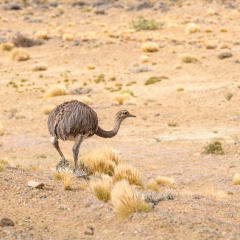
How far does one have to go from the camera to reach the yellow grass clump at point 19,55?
118 feet

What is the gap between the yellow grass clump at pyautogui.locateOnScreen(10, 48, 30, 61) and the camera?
35.9 meters

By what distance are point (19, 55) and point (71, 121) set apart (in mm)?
26716

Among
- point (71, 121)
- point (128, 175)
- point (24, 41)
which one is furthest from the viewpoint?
point (24, 41)

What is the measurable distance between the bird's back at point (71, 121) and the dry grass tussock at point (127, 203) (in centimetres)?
308

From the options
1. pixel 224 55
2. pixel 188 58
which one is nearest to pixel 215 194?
pixel 188 58

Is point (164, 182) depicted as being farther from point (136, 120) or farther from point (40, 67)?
point (40, 67)

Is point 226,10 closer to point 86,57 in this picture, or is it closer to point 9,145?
point 86,57

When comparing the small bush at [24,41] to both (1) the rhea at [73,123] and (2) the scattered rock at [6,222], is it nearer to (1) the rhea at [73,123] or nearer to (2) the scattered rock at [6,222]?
(1) the rhea at [73,123]

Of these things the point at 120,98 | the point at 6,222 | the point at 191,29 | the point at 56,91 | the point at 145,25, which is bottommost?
the point at 145,25

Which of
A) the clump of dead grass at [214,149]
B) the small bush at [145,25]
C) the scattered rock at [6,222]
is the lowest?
the small bush at [145,25]

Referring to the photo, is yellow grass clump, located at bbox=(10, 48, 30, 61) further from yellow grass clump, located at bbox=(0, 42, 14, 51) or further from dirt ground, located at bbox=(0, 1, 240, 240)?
yellow grass clump, located at bbox=(0, 42, 14, 51)

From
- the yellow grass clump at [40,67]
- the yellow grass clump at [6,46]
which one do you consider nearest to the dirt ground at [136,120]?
the yellow grass clump at [40,67]

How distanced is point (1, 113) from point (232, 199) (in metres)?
14.8

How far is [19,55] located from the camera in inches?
1417
